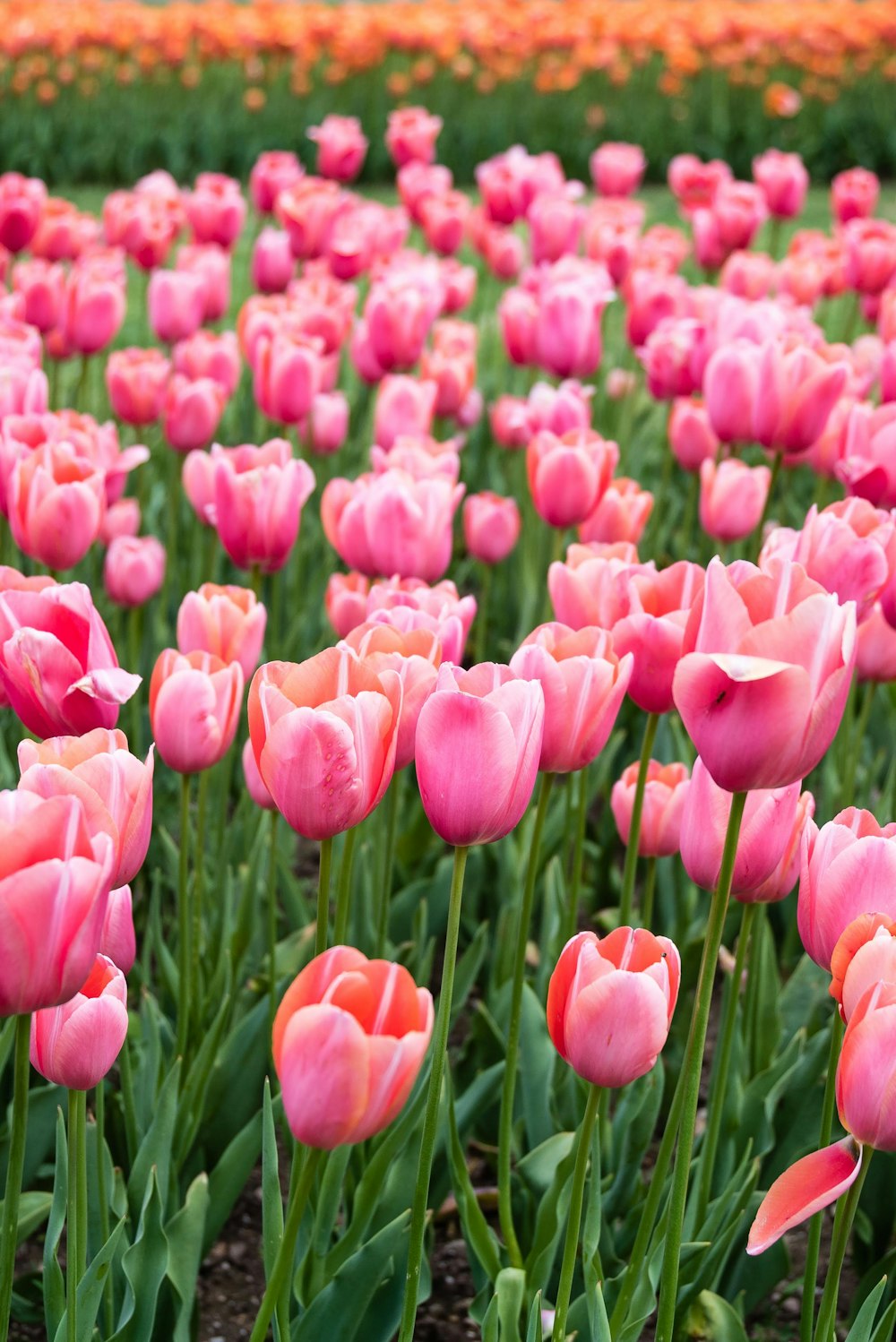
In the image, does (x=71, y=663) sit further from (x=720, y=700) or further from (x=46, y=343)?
(x=46, y=343)

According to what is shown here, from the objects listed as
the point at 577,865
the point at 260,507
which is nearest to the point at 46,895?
the point at 577,865

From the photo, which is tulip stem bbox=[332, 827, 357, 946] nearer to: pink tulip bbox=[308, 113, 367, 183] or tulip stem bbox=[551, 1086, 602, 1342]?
tulip stem bbox=[551, 1086, 602, 1342]

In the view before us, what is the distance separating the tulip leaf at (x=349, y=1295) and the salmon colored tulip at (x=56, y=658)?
53 centimetres

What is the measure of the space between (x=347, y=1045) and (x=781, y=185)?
375 cm

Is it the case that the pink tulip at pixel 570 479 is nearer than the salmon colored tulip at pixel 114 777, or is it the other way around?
the salmon colored tulip at pixel 114 777

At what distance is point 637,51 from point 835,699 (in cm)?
1101

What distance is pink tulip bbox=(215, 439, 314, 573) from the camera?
196cm

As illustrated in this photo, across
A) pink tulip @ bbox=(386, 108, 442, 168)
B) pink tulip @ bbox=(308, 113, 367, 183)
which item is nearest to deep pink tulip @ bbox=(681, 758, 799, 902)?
pink tulip @ bbox=(308, 113, 367, 183)

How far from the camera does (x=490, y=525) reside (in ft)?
8.45

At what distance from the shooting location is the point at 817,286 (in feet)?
12.0

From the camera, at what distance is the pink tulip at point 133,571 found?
2.41 m

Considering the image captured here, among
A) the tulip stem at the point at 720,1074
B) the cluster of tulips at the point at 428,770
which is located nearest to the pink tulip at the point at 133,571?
the cluster of tulips at the point at 428,770

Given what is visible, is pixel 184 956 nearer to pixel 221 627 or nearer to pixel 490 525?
pixel 221 627

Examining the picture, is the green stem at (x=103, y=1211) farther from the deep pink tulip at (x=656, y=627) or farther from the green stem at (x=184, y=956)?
the deep pink tulip at (x=656, y=627)
